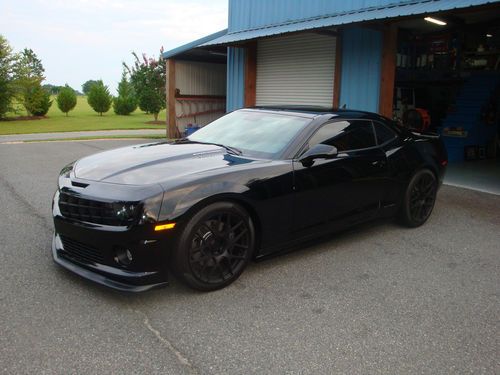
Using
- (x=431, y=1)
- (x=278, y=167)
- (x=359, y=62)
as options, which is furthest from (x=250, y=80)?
(x=278, y=167)

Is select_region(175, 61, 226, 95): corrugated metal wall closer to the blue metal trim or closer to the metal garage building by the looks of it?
the blue metal trim

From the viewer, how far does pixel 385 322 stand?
3.19 m

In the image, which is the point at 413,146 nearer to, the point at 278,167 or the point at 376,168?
the point at 376,168

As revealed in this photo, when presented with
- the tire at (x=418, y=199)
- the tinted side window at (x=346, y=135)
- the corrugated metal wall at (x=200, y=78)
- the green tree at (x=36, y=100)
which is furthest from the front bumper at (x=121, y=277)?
the green tree at (x=36, y=100)

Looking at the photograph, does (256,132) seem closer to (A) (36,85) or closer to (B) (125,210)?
(B) (125,210)

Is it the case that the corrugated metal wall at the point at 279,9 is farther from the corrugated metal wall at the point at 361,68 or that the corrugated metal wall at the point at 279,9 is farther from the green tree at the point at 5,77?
the green tree at the point at 5,77

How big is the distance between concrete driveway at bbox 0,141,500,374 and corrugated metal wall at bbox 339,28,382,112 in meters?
5.16

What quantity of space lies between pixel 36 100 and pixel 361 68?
74.6 feet

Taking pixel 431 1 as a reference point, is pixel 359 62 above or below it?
below

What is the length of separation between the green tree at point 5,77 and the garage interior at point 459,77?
2073 cm

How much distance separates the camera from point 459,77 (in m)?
12.7

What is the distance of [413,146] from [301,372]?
3538mm

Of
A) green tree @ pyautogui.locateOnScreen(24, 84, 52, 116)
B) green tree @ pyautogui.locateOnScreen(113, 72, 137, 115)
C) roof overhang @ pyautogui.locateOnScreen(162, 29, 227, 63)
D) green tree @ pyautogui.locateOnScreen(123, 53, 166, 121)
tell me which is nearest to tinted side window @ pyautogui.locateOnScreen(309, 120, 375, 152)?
roof overhang @ pyautogui.locateOnScreen(162, 29, 227, 63)

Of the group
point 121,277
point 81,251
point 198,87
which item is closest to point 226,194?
point 121,277
